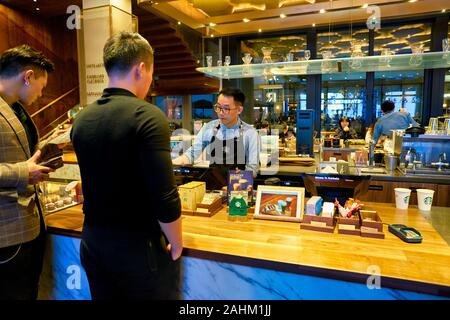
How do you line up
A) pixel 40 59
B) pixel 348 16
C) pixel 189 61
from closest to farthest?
pixel 40 59
pixel 348 16
pixel 189 61

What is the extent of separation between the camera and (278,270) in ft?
4.20

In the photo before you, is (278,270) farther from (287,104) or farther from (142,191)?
(287,104)

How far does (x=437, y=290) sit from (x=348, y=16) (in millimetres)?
5173

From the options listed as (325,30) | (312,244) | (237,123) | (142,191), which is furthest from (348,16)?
(142,191)

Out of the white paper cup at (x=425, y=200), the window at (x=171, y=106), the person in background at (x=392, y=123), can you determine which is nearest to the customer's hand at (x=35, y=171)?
the white paper cup at (x=425, y=200)

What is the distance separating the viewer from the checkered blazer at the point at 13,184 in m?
1.42

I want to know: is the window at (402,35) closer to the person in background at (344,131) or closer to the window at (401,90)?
the window at (401,90)

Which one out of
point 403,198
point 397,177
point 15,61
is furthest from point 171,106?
point 403,198

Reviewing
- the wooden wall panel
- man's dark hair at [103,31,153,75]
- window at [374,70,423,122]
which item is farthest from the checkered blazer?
window at [374,70,423,122]

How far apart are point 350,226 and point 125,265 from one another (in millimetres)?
1044

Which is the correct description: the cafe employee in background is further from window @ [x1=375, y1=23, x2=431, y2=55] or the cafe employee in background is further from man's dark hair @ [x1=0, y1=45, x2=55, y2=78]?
window @ [x1=375, y1=23, x2=431, y2=55]

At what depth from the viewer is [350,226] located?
1.56m

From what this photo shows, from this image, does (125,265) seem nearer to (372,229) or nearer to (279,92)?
(372,229)
